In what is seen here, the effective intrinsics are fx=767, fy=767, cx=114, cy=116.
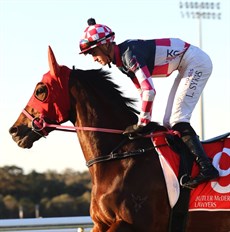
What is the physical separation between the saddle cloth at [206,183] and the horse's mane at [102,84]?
41 cm

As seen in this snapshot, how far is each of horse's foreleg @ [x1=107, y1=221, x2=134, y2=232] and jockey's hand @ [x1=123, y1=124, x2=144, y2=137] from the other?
0.74 metres

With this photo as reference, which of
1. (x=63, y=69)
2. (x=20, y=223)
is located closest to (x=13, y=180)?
(x=20, y=223)

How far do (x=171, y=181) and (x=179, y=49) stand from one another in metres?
1.11

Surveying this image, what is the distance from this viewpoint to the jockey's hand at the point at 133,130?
239 inches

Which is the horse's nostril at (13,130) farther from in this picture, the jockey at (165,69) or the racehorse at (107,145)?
the jockey at (165,69)

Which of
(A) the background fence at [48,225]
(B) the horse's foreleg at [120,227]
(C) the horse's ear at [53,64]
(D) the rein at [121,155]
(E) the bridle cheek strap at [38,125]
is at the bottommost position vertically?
(A) the background fence at [48,225]

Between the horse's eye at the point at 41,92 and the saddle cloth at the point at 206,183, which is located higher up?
the horse's eye at the point at 41,92

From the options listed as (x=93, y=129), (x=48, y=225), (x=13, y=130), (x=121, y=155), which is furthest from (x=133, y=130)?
(x=48, y=225)

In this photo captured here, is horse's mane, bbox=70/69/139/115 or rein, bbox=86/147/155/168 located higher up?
horse's mane, bbox=70/69/139/115

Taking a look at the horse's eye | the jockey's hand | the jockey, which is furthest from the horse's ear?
the jockey's hand

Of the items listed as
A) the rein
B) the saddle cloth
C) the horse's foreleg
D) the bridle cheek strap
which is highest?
the bridle cheek strap

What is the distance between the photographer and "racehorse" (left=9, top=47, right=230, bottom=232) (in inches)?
233

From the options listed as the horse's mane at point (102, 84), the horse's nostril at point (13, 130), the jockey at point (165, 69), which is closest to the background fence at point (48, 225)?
the horse's nostril at point (13, 130)

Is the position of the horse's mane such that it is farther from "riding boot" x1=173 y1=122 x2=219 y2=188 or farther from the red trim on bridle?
"riding boot" x1=173 y1=122 x2=219 y2=188
